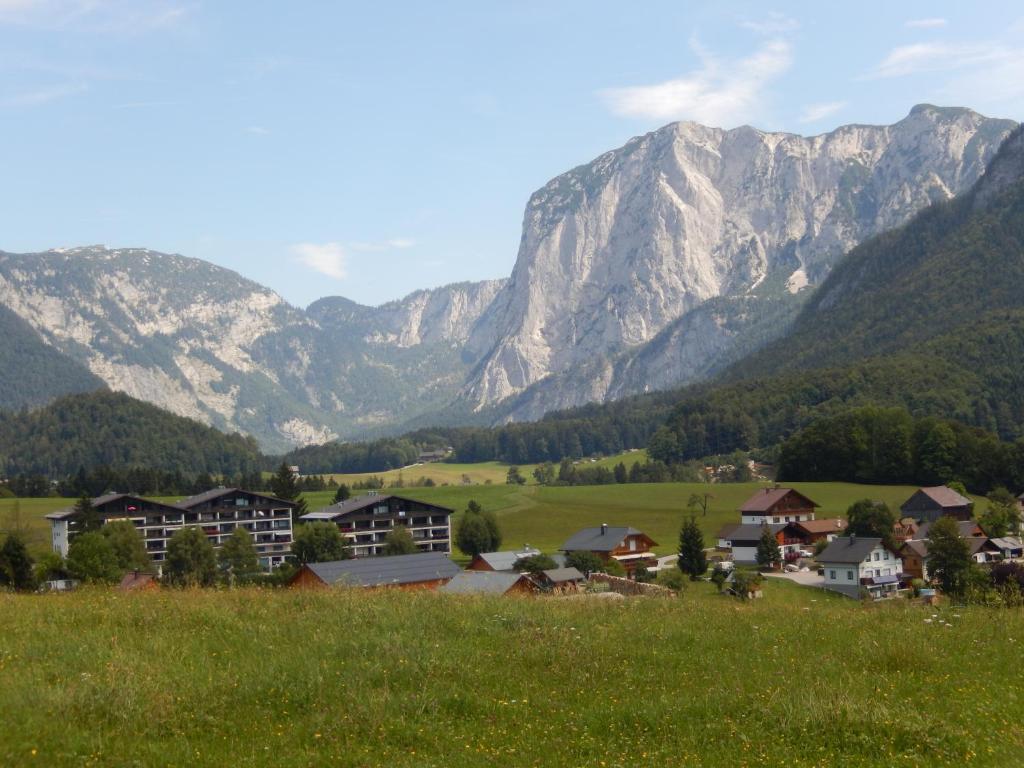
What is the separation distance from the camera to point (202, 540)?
75.4 metres

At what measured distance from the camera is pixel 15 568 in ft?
142

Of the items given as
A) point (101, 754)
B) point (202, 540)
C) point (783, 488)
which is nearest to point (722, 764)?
point (101, 754)

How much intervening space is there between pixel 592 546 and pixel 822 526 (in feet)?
83.2

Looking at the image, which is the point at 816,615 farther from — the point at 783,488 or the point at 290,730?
the point at 783,488

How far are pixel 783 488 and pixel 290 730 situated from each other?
9305 cm

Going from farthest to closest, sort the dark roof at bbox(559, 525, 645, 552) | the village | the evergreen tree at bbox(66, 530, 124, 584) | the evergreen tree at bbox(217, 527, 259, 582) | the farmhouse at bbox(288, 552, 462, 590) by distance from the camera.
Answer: the dark roof at bbox(559, 525, 645, 552) < the evergreen tree at bbox(217, 527, 259, 582) < the evergreen tree at bbox(66, 530, 124, 584) < the village < the farmhouse at bbox(288, 552, 462, 590)

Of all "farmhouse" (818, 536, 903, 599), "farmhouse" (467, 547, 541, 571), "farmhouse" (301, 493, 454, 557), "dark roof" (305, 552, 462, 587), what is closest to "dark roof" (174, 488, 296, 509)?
"farmhouse" (301, 493, 454, 557)

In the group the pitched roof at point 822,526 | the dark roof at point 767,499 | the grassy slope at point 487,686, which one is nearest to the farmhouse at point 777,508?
the dark roof at point 767,499

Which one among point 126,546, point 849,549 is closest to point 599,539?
point 849,549

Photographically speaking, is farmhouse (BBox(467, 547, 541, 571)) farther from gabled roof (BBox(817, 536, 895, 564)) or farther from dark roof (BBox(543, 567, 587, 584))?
gabled roof (BBox(817, 536, 895, 564))

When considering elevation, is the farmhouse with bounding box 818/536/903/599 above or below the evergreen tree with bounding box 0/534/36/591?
below

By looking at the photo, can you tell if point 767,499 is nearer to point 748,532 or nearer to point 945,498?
point 748,532

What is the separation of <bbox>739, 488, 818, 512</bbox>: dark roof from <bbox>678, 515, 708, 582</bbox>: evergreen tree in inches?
976

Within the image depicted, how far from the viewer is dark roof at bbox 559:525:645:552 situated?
79062 mm
